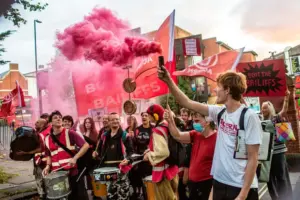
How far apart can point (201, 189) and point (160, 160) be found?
2.18 feet

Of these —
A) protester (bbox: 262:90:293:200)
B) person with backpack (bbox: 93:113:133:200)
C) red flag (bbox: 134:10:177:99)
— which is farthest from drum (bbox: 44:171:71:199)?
red flag (bbox: 134:10:177:99)

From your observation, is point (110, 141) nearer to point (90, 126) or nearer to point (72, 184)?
point (72, 184)

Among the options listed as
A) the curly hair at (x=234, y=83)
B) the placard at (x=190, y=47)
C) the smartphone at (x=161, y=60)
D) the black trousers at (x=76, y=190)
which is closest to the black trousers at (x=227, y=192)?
the curly hair at (x=234, y=83)

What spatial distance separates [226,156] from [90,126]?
171 inches

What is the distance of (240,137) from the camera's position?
1943 millimetres

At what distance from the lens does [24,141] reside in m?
4.18

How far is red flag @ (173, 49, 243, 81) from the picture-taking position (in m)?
7.77

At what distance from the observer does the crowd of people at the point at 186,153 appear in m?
1.99

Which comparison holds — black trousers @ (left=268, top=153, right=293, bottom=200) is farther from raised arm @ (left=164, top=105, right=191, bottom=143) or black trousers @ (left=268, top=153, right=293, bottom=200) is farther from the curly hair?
the curly hair

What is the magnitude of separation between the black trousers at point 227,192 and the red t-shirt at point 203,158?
3.21ft

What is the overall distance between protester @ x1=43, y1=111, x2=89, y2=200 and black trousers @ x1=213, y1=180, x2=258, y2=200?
2.18m

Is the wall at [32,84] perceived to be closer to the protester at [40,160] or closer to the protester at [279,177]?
the protester at [40,160]

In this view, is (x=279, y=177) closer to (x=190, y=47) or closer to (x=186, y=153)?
(x=186, y=153)

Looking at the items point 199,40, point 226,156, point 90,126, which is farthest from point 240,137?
point 199,40
